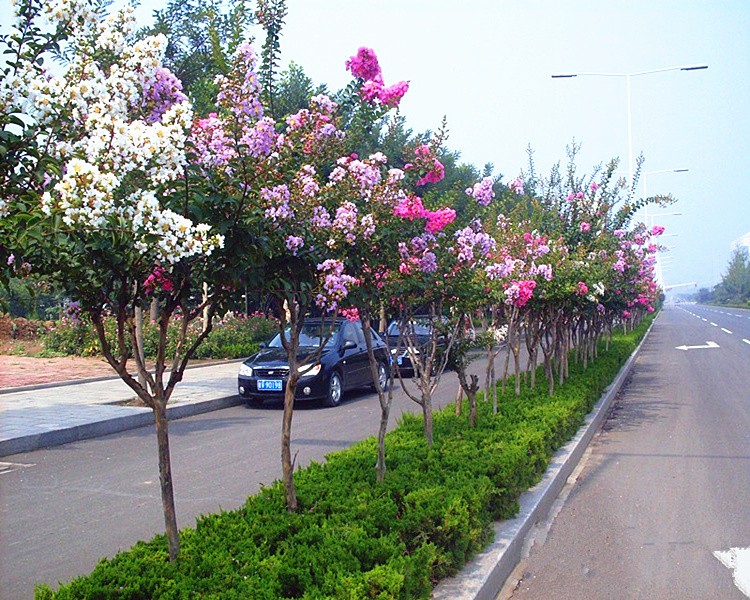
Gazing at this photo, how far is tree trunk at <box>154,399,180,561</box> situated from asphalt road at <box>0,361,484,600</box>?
1448 millimetres

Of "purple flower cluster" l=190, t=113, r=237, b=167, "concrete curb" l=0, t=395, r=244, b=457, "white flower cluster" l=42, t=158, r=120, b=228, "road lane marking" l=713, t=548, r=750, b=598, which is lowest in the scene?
"road lane marking" l=713, t=548, r=750, b=598

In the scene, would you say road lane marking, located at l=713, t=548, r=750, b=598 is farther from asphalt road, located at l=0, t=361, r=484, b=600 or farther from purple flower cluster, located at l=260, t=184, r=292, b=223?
purple flower cluster, located at l=260, t=184, r=292, b=223

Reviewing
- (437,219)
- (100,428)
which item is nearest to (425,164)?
(437,219)

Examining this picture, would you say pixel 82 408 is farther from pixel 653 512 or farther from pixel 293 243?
pixel 293 243

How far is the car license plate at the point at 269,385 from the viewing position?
13.2m

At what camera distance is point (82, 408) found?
40.3 feet

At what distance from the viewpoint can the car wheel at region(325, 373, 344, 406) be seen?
1374 centimetres

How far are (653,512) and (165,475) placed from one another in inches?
181

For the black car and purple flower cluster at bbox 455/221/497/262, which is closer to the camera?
purple flower cluster at bbox 455/221/497/262

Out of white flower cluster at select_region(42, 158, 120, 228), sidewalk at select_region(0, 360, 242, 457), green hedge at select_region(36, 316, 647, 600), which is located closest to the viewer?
white flower cluster at select_region(42, 158, 120, 228)

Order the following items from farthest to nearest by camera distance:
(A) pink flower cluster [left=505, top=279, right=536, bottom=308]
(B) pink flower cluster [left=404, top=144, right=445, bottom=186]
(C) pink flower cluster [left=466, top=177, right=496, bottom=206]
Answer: (A) pink flower cluster [left=505, top=279, right=536, bottom=308] → (C) pink flower cluster [left=466, top=177, right=496, bottom=206] → (B) pink flower cluster [left=404, top=144, right=445, bottom=186]

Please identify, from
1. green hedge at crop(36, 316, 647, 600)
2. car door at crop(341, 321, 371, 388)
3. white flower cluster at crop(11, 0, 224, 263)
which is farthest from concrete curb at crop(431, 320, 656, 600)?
car door at crop(341, 321, 371, 388)

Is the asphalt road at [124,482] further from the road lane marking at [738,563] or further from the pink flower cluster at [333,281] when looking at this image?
the road lane marking at [738,563]

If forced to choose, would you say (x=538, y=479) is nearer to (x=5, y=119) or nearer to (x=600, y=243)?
(x=5, y=119)
